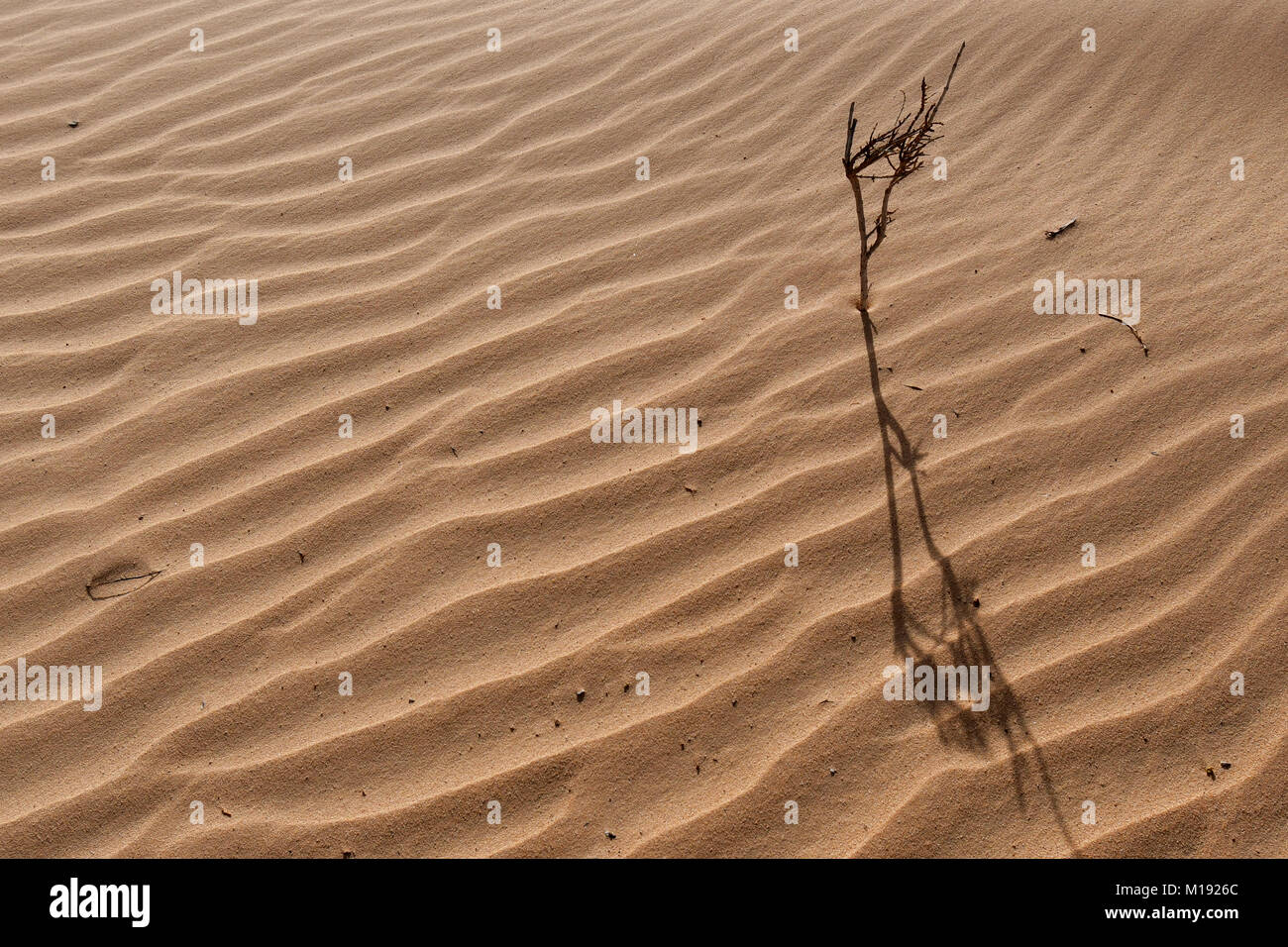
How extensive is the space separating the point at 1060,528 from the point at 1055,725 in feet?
1.78

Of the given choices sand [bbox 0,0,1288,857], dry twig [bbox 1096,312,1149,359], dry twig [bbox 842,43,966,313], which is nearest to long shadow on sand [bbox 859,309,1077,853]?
sand [bbox 0,0,1288,857]

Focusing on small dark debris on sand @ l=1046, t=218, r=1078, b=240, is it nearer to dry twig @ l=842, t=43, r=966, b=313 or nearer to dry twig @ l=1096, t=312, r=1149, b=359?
dry twig @ l=1096, t=312, r=1149, b=359

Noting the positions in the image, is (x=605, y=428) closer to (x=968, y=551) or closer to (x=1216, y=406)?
(x=968, y=551)

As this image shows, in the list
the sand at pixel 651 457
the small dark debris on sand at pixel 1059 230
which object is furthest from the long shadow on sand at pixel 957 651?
the small dark debris on sand at pixel 1059 230

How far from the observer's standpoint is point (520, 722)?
223 centimetres

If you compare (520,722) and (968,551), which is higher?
(968,551)

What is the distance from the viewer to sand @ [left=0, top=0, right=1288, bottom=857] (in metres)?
2.16

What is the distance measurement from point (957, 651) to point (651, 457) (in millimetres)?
960

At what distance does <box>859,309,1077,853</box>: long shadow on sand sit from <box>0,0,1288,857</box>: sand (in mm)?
11

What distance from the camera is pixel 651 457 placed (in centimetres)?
266

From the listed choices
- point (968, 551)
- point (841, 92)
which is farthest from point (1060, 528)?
point (841, 92)

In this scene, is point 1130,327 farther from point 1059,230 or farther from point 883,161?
point 883,161

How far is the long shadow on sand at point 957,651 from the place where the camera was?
2.17 metres
